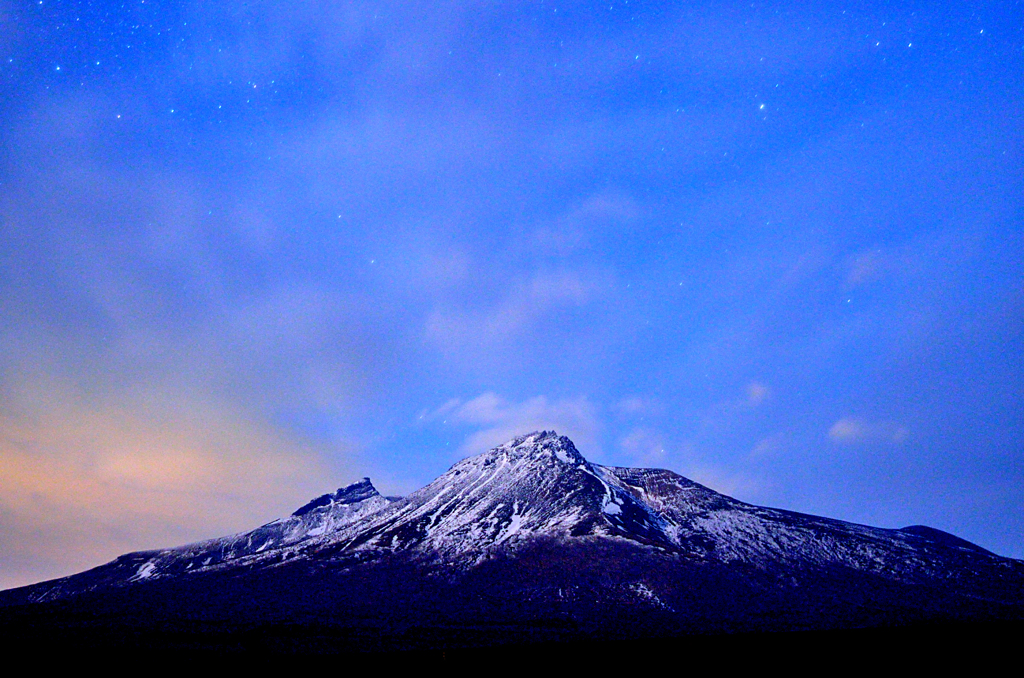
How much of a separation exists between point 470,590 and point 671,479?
82.7 meters

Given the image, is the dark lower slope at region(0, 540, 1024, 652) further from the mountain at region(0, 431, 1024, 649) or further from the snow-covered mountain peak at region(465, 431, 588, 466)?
the snow-covered mountain peak at region(465, 431, 588, 466)

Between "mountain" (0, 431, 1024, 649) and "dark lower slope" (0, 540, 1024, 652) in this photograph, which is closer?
"dark lower slope" (0, 540, 1024, 652)

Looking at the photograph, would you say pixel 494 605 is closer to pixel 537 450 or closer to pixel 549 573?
pixel 549 573

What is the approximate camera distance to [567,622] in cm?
6769

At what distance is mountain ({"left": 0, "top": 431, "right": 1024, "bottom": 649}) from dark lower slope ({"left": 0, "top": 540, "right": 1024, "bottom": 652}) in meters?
0.46

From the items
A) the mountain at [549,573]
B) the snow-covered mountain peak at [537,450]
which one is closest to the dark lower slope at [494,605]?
the mountain at [549,573]

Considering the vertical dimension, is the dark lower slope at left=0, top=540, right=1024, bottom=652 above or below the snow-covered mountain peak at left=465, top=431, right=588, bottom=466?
below

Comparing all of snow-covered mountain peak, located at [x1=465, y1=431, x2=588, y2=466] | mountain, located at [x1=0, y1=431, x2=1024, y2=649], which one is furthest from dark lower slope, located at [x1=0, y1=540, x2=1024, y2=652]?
snow-covered mountain peak, located at [x1=465, y1=431, x2=588, y2=466]

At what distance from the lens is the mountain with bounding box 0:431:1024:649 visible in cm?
7081

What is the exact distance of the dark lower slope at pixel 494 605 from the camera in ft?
197

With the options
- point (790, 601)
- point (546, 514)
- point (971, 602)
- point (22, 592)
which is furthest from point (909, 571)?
point (22, 592)

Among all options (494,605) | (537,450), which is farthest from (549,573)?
(537,450)

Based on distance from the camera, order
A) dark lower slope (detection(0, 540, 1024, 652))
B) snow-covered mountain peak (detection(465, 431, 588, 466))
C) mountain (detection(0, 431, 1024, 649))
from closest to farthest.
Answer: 1. dark lower slope (detection(0, 540, 1024, 652))
2. mountain (detection(0, 431, 1024, 649))
3. snow-covered mountain peak (detection(465, 431, 588, 466))

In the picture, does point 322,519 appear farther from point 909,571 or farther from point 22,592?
point 909,571
